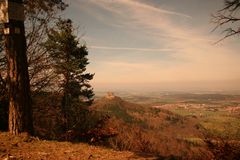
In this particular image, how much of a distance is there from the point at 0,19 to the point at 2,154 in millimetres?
3092

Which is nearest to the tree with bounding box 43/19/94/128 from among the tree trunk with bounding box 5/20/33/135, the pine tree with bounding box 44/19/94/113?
the pine tree with bounding box 44/19/94/113

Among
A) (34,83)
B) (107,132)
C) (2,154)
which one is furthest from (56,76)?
(2,154)

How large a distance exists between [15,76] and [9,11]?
1.50 metres

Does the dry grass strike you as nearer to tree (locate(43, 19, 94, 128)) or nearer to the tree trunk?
the tree trunk

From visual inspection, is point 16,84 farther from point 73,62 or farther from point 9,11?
point 73,62

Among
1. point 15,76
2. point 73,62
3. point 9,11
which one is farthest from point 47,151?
point 73,62

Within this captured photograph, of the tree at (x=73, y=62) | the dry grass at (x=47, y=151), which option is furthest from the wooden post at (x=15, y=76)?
the tree at (x=73, y=62)

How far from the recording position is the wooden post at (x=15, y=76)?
6004 millimetres

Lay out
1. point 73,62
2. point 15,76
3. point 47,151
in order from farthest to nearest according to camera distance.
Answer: point 73,62 → point 15,76 → point 47,151

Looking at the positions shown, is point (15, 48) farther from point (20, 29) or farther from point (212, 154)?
point (212, 154)

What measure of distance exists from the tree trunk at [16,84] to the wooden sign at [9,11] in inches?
4.7

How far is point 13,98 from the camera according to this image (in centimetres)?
601

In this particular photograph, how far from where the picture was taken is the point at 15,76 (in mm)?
6004

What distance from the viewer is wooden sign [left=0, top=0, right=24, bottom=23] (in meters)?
6.02
